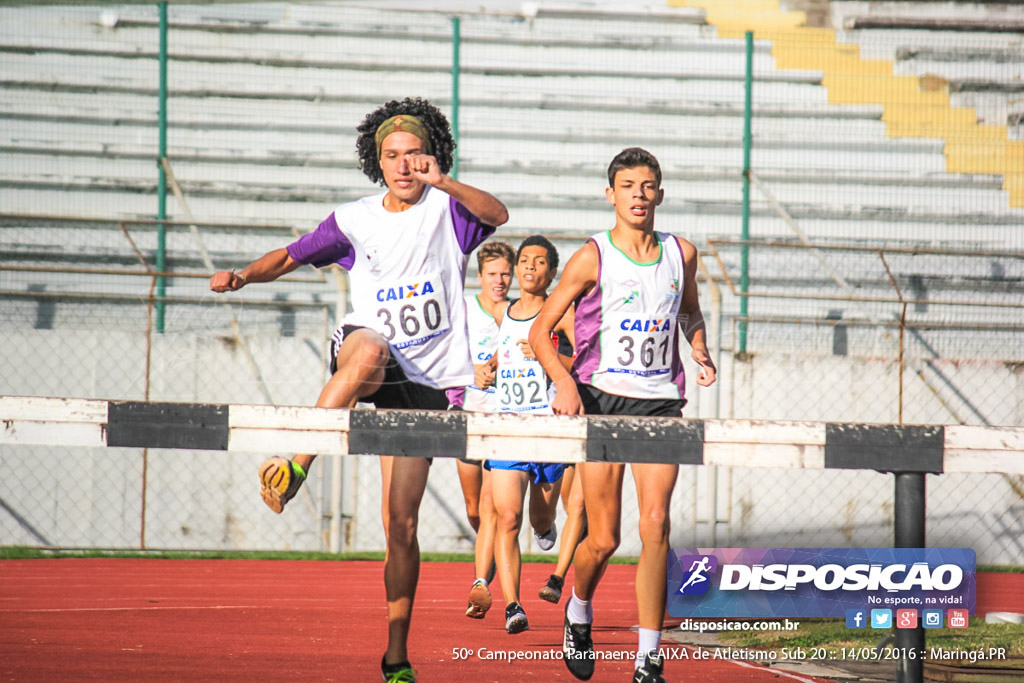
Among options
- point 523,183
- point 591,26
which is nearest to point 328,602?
point 523,183

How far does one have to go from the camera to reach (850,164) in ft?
45.4

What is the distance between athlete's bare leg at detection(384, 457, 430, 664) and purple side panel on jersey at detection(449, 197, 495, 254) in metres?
0.73

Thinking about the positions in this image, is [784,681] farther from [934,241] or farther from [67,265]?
[934,241]

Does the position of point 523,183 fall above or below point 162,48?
below

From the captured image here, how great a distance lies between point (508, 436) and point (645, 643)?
0.99 meters

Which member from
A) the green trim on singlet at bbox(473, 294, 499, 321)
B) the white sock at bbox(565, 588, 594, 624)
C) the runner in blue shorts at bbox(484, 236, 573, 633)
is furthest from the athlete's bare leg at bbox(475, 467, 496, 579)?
the white sock at bbox(565, 588, 594, 624)

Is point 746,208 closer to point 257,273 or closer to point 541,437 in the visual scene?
point 257,273

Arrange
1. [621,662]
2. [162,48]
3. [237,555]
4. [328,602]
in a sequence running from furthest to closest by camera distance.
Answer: [162,48], [237,555], [328,602], [621,662]

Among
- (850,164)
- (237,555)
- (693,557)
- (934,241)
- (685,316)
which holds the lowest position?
(237,555)

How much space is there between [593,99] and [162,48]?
15.3 feet

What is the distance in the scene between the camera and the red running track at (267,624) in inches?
190

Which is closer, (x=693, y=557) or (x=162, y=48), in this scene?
(x=693, y=557)

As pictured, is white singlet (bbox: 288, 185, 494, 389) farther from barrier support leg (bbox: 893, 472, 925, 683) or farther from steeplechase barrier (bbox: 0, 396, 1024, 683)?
barrier support leg (bbox: 893, 472, 925, 683)

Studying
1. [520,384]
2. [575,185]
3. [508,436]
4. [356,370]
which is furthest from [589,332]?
[575,185]
